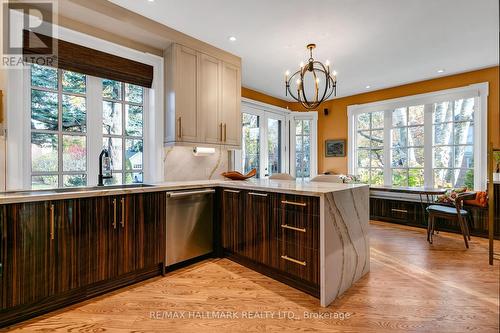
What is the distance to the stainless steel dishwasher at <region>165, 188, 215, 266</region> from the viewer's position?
2559 millimetres

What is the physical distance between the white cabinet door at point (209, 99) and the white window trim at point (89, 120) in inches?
18.8

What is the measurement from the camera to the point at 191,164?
3.38m

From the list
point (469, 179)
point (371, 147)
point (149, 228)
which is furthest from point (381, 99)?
point (149, 228)

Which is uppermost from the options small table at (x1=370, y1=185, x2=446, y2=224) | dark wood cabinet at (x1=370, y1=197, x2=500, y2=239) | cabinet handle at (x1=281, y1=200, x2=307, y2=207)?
cabinet handle at (x1=281, y1=200, x2=307, y2=207)

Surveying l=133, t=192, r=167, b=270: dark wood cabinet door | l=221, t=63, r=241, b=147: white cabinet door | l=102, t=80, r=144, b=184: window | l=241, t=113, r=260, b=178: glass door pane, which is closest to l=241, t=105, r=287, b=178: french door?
l=241, t=113, r=260, b=178: glass door pane

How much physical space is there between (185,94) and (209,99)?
35 centimetres

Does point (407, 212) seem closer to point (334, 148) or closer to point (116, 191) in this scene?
point (334, 148)

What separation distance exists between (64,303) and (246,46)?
3.26 m

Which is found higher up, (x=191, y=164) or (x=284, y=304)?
(x=191, y=164)

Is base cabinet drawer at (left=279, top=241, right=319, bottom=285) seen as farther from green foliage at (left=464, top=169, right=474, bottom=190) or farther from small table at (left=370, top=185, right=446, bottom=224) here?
green foliage at (left=464, top=169, right=474, bottom=190)

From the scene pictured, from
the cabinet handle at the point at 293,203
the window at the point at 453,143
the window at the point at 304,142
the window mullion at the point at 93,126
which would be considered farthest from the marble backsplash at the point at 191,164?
the window at the point at 453,143

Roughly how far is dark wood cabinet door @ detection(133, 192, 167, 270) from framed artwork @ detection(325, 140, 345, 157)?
173 inches

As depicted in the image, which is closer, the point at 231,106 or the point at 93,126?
the point at 93,126

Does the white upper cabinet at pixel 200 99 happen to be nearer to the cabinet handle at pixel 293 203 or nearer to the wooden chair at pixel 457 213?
the cabinet handle at pixel 293 203
